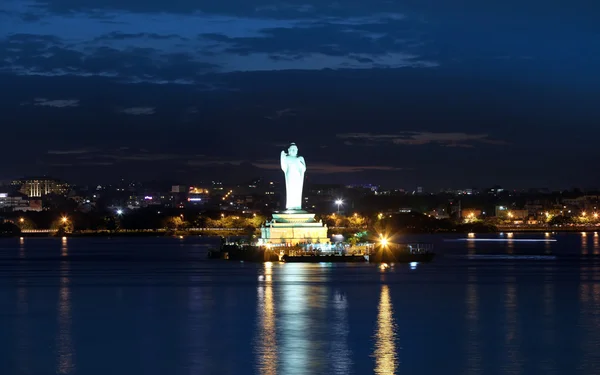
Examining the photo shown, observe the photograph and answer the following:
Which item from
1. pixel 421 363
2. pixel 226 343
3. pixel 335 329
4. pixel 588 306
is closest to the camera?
pixel 421 363

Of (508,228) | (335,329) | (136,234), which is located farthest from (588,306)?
(508,228)

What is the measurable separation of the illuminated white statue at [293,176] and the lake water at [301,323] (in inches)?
312

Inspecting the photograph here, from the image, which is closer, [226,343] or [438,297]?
[226,343]

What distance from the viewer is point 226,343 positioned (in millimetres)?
23312

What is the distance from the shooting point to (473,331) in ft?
82.7

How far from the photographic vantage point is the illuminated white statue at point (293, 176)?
5353 centimetres

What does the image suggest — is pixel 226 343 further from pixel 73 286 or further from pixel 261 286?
pixel 73 286

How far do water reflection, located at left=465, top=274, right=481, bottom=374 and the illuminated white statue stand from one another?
16.6 metres

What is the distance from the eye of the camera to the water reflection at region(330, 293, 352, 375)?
2025cm

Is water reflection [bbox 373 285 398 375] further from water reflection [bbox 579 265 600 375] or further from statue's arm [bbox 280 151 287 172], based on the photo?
statue's arm [bbox 280 151 287 172]

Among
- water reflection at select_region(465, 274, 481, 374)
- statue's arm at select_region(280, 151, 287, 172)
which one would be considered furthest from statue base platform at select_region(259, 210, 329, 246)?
water reflection at select_region(465, 274, 481, 374)

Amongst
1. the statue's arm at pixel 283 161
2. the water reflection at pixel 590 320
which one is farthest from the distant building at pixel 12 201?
the water reflection at pixel 590 320

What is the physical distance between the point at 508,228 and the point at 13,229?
59.3 meters

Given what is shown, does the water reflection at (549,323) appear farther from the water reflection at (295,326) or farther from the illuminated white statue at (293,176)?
the illuminated white statue at (293,176)
